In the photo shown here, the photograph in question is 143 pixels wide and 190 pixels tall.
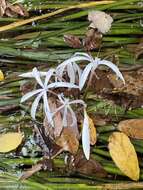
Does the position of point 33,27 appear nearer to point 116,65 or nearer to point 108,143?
point 116,65

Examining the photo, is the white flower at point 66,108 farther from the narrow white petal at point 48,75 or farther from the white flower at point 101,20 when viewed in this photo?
the white flower at point 101,20

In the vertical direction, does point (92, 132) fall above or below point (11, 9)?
below

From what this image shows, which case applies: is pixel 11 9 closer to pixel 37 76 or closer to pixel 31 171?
pixel 37 76

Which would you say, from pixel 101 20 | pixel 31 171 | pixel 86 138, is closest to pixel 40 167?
pixel 31 171

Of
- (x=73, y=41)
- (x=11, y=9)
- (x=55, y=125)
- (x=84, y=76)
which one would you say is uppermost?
(x=11, y=9)

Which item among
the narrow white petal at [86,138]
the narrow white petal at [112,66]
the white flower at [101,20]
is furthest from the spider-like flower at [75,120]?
the white flower at [101,20]

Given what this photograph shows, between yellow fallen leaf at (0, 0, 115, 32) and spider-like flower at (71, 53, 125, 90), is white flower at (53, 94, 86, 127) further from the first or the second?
yellow fallen leaf at (0, 0, 115, 32)
